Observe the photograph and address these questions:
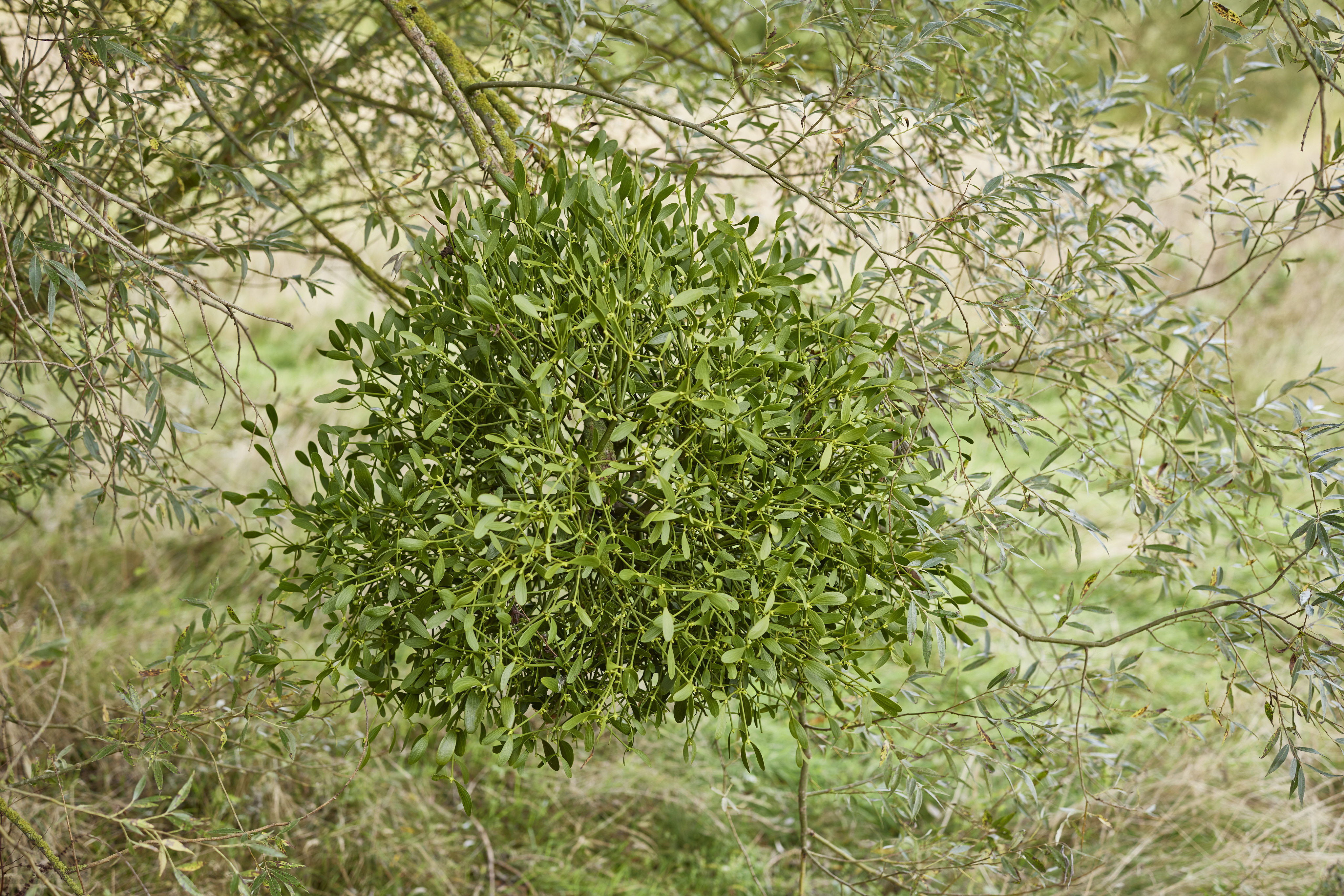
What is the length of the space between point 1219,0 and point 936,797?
1219 millimetres

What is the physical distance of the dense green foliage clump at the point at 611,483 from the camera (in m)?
0.97

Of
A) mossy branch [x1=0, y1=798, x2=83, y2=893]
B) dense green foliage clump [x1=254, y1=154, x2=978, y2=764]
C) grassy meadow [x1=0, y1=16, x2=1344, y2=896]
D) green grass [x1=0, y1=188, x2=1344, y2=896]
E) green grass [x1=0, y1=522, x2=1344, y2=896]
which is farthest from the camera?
green grass [x1=0, y1=522, x2=1344, y2=896]

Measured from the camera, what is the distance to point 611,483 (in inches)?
38.4

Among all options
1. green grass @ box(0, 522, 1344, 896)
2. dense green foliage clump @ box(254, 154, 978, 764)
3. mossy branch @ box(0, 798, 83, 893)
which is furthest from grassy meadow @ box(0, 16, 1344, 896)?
dense green foliage clump @ box(254, 154, 978, 764)

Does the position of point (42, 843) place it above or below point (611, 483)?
below

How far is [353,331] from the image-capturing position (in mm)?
1050

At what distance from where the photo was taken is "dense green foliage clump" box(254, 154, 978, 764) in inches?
38.3

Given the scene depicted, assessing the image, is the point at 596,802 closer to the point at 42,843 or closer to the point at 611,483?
the point at 42,843

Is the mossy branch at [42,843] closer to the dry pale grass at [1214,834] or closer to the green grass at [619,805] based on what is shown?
the green grass at [619,805]

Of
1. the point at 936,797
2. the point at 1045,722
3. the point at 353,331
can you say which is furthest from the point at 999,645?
the point at 353,331

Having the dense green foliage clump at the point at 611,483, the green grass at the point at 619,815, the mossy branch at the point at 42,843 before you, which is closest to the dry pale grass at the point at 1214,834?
the green grass at the point at 619,815

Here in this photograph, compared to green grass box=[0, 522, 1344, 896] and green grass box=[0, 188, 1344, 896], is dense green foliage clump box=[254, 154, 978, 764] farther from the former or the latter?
green grass box=[0, 522, 1344, 896]

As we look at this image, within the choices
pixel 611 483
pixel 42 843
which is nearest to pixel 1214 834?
pixel 611 483

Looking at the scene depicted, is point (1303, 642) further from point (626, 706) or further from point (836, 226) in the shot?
point (836, 226)
